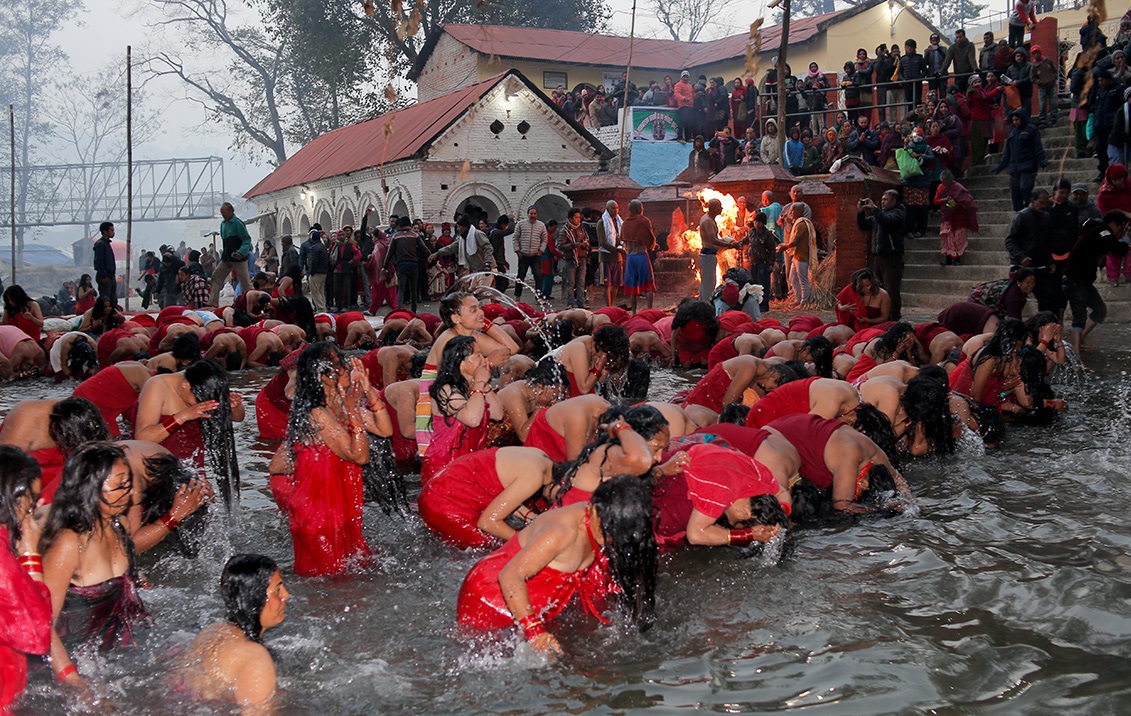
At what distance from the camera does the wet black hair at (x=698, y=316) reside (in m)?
10.9

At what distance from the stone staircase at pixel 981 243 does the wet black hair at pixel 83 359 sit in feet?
34.8

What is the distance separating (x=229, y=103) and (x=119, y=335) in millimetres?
33501

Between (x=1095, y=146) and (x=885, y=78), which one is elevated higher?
(x=885, y=78)

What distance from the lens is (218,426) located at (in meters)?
6.54

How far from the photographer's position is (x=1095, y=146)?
566 inches

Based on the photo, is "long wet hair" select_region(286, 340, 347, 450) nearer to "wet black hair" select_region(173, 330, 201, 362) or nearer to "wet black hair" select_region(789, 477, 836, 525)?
"wet black hair" select_region(789, 477, 836, 525)

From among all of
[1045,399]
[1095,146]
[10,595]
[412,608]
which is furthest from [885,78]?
[10,595]

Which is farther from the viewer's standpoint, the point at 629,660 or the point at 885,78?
the point at 885,78

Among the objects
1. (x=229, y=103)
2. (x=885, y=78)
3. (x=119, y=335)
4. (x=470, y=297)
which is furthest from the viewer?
(x=229, y=103)

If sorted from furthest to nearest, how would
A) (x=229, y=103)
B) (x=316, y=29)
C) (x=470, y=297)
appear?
(x=229, y=103) < (x=316, y=29) < (x=470, y=297)

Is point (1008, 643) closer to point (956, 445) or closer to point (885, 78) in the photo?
point (956, 445)

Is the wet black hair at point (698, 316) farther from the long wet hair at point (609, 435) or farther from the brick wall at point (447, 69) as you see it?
the brick wall at point (447, 69)

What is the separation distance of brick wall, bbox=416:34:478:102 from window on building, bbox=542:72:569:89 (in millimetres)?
1937

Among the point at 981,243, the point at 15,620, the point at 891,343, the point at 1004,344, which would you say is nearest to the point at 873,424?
the point at 1004,344
